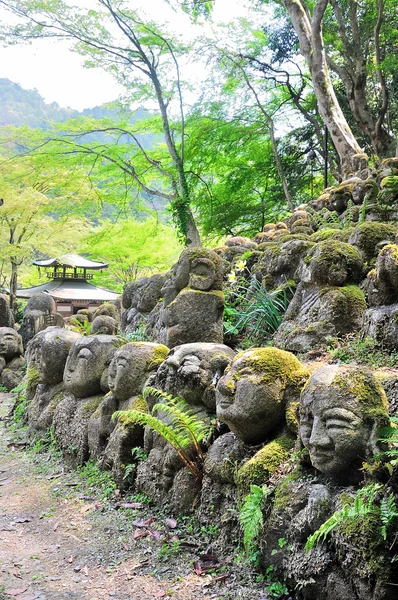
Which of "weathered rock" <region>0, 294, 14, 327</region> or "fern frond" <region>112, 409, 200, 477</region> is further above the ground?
"fern frond" <region>112, 409, 200, 477</region>

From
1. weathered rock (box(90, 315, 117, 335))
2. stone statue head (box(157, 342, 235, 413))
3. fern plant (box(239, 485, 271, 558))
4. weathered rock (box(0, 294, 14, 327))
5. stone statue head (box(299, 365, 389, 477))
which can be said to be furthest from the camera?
weathered rock (box(0, 294, 14, 327))

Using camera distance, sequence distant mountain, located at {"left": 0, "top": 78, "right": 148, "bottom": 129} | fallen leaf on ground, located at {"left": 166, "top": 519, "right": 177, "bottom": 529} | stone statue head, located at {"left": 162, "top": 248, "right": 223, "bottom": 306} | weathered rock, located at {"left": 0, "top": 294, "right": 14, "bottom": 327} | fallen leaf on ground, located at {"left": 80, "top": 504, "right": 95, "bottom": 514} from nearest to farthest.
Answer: fallen leaf on ground, located at {"left": 166, "top": 519, "right": 177, "bottom": 529} → fallen leaf on ground, located at {"left": 80, "top": 504, "right": 95, "bottom": 514} → stone statue head, located at {"left": 162, "top": 248, "right": 223, "bottom": 306} → weathered rock, located at {"left": 0, "top": 294, "right": 14, "bottom": 327} → distant mountain, located at {"left": 0, "top": 78, "right": 148, "bottom": 129}

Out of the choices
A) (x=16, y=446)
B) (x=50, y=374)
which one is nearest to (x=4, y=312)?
(x=50, y=374)

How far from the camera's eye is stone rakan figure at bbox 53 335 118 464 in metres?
6.02

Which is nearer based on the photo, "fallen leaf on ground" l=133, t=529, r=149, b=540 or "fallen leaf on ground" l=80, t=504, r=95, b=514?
"fallen leaf on ground" l=133, t=529, r=149, b=540

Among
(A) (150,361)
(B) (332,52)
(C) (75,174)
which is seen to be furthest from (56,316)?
(B) (332,52)

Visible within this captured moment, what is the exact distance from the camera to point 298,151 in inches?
675

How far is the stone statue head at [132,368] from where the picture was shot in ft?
17.0

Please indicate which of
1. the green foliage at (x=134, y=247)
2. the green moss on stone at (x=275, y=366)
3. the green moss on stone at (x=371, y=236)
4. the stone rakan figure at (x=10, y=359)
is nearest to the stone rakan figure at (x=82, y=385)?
the green moss on stone at (x=275, y=366)

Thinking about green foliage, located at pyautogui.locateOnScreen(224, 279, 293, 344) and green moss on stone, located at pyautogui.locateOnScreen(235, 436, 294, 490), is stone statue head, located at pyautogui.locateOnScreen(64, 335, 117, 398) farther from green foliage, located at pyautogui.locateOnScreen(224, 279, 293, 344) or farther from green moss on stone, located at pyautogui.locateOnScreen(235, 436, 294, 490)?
green moss on stone, located at pyautogui.locateOnScreen(235, 436, 294, 490)

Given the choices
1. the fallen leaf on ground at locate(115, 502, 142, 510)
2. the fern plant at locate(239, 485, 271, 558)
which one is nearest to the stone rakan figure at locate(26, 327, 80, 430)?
the fallen leaf on ground at locate(115, 502, 142, 510)

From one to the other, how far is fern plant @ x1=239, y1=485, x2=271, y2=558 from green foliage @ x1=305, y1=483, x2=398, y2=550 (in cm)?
41

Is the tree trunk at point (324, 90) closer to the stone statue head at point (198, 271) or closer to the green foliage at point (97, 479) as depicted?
the stone statue head at point (198, 271)

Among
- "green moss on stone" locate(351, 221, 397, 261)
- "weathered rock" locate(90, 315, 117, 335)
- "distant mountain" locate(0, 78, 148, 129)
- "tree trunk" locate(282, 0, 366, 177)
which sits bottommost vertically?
"weathered rock" locate(90, 315, 117, 335)
